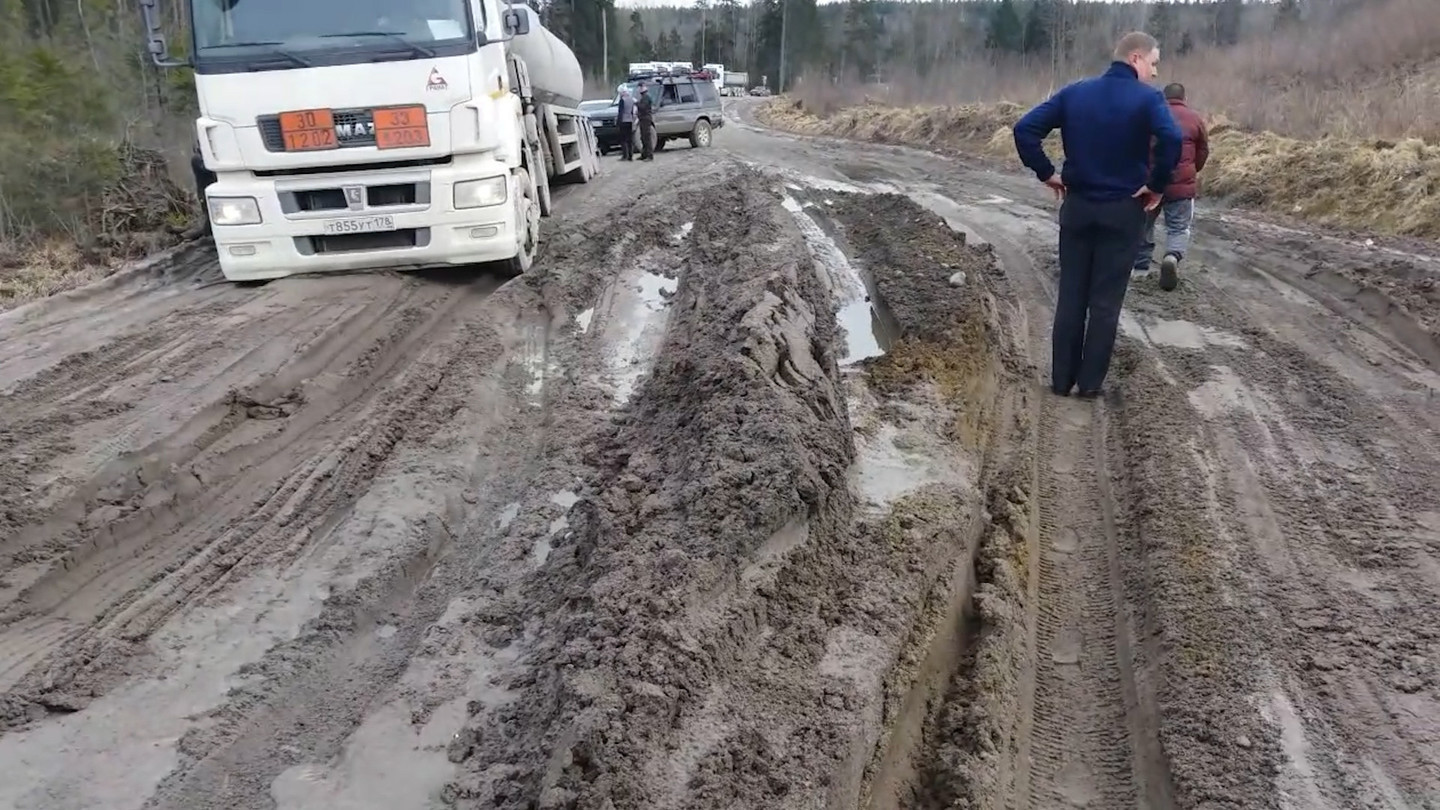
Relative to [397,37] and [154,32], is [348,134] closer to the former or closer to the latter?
[397,37]

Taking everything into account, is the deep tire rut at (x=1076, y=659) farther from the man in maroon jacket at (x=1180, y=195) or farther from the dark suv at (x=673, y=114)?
the dark suv at (x=673, y=114)

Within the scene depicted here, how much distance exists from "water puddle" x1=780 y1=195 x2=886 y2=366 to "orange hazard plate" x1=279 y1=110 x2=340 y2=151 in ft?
13.0

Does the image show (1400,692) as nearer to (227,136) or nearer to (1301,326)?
(1301,326)

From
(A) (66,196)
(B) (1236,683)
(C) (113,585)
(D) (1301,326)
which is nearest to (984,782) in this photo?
(B) (1236,683)

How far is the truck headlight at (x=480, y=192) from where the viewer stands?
721cm

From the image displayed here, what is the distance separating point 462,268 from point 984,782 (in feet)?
22.4

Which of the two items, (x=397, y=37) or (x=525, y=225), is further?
(x=525, y=225)

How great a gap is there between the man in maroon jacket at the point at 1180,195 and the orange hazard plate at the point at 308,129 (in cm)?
Answer: 624

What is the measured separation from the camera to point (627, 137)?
2047cm

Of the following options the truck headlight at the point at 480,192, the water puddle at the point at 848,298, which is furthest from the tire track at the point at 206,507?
the water puddle at the point at 848,298

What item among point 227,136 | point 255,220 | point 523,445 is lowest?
point 523,445

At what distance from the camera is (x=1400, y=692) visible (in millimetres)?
2777

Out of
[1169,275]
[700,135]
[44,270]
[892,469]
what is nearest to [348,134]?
[44,270]

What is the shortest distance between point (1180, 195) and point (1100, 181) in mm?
3336
